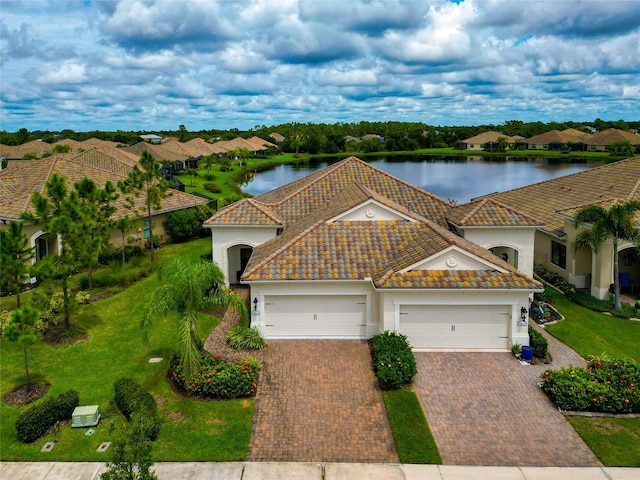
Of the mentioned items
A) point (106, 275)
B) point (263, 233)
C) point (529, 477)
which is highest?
point (263, 233)

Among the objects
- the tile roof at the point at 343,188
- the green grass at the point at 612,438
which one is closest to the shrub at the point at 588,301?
the tile roof at the point at 343,188

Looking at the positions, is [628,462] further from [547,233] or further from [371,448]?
[547,233]

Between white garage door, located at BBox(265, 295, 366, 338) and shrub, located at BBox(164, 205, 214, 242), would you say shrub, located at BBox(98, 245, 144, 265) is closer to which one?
shrub, located at BBox(164, 205, 214, 242)

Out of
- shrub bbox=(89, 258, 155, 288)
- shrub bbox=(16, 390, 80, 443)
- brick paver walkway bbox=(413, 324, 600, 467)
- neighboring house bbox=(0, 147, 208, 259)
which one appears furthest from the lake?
shrub bbox=(16, 390, 80, 443)

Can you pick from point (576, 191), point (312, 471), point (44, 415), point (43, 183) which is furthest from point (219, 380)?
point (576, 191)

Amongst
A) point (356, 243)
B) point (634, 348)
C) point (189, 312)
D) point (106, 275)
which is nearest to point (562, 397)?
point (634, 348)

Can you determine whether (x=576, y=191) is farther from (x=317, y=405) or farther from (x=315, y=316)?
(x=317, y=405)

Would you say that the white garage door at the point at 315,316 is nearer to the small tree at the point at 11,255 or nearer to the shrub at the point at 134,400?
the shrub at the point at 134,400
